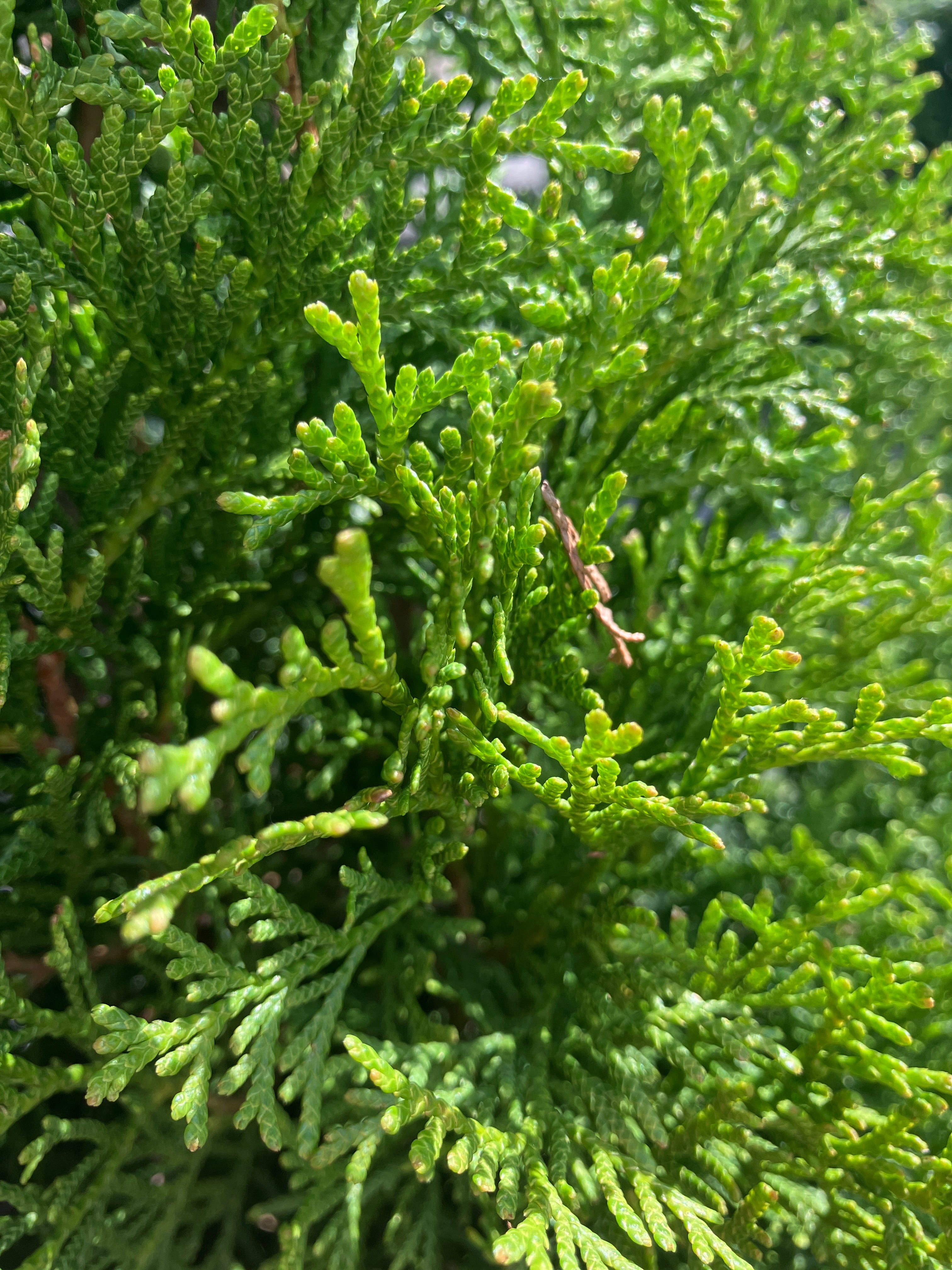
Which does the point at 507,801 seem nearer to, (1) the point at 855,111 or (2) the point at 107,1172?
(2) the point at 107,1172

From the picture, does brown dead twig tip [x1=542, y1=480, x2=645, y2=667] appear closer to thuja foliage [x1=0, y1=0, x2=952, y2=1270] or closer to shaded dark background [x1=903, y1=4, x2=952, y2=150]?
thuja foliage [x1=0, y1=0, x2=952, y2=1270]

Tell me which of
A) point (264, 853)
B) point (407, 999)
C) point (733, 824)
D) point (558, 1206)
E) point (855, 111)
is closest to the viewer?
point (264, 853)

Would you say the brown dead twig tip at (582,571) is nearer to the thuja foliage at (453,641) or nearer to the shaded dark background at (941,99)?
the thuja foliage at (453,641)

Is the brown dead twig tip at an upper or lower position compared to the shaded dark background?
lower

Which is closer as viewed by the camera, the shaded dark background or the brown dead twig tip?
the brown dead twig tip

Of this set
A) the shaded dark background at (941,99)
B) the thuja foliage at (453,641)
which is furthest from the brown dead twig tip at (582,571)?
the shaded dark background at (941,99)

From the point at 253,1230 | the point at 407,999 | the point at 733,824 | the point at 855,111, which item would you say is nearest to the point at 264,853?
the point at 407,999

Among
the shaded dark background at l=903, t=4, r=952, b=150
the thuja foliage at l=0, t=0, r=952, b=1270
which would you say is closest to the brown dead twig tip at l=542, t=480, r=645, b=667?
the thuja foliage at l=0, t=0, r=952, b=1270

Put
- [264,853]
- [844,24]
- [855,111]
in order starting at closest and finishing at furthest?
[264,853] < [855,111] < [844,24]
